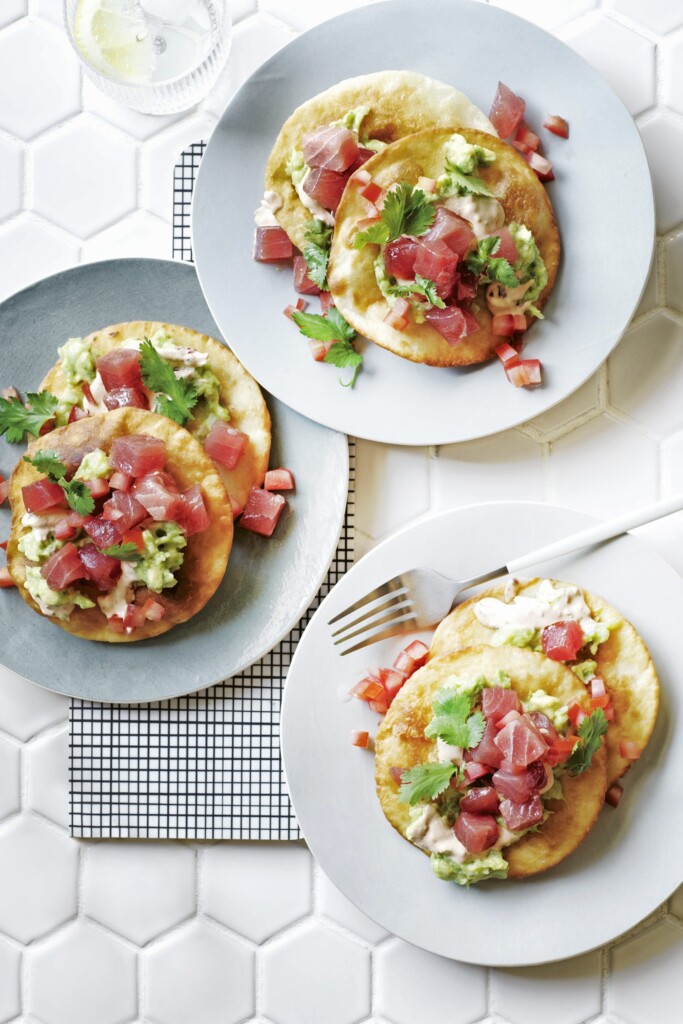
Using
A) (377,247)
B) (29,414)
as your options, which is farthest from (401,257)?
(29,414)

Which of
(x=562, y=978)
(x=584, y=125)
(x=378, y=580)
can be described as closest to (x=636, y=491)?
(x=378, y=580)

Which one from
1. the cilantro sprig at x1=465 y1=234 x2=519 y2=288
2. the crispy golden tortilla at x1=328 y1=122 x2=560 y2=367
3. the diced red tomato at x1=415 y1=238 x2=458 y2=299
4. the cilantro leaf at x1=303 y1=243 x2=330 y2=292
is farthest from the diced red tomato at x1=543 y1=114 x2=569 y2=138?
the cilantro leaf at x1=303 y1=243 x2=330 y2=292

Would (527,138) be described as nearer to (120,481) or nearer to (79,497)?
(120,481)

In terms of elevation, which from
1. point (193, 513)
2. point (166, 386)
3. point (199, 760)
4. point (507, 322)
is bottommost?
point (199, 760)

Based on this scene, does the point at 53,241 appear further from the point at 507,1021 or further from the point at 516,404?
the point at 507,1021

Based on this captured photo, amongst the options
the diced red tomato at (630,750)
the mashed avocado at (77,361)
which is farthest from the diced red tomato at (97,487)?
the diced red tomato at (630,750)
